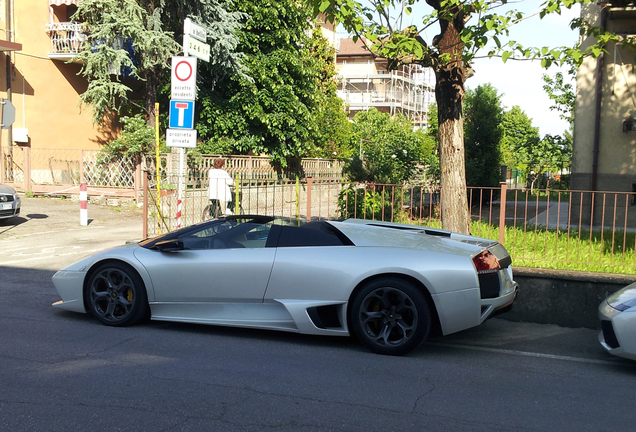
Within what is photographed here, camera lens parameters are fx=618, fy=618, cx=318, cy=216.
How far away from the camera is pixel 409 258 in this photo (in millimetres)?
5414

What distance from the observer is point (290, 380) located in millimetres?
4695

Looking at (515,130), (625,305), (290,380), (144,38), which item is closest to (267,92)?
(144,38)

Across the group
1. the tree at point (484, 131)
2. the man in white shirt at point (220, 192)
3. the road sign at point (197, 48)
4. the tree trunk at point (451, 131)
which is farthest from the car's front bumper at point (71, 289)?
the tree at point (484, 131)

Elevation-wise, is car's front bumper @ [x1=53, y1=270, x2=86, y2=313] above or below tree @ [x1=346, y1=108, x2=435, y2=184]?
below

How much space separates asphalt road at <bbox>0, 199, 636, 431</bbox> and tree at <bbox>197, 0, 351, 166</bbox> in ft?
51.6

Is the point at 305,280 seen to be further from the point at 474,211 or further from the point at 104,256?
the point at 474,211

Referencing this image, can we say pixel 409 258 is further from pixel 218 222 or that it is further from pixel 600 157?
pixel 600 157

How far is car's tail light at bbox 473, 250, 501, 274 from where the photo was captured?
17.8 feet

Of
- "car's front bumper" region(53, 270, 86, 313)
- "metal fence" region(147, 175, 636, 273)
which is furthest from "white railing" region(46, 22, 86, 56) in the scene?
"car's front bumper" region(53, 270, 86, 313)

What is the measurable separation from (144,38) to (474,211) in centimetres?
1266

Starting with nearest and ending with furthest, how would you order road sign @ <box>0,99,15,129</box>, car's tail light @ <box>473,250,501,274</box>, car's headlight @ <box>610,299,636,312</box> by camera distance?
car's headlight @ <box>610,299,636,312</box>, car's tail light @ <box>473,250,501,274</box>, road sign @ <box>0,99,15,129</box>

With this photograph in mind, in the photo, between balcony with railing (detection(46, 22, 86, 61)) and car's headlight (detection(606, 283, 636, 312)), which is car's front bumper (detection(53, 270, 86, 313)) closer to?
car's headlight (detection(606, 283, 636, 312))

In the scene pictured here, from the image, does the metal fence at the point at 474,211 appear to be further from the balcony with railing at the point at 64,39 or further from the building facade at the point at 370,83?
the building facade at the point at 370,83

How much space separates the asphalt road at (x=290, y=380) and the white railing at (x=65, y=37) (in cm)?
1836
